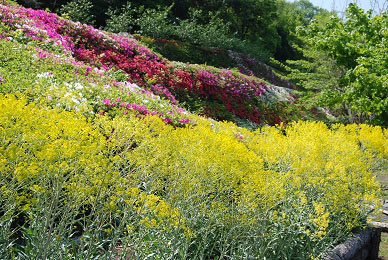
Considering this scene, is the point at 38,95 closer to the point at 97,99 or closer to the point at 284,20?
the point at 97,99

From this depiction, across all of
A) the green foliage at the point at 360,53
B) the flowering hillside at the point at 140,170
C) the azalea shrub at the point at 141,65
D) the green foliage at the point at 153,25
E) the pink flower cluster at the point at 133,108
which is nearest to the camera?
the flowering hillside at the point at 140,170

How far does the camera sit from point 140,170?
3322 millimetres

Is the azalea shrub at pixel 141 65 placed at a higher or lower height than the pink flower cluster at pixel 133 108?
lower

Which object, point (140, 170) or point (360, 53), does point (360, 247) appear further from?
point (360, 53)

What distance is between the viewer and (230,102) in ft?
46.3

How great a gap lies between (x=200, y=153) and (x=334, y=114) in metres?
17.2

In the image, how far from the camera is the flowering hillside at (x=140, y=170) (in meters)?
2.45

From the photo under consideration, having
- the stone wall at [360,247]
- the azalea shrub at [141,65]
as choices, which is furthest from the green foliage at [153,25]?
the stone wall at [360,247]

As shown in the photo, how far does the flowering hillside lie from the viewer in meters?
2.45

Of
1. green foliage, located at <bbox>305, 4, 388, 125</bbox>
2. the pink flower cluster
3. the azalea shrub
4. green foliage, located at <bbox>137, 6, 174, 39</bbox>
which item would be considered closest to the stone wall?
the pink flower cluster

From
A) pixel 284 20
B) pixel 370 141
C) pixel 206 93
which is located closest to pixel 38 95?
pixel 370 141

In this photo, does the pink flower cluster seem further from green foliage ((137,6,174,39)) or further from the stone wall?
green foliage ((137,6,174,39))

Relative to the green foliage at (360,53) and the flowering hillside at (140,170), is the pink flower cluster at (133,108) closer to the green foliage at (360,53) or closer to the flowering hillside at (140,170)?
the flowering hillside at (140,170)

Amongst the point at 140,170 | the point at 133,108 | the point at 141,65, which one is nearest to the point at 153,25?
the point at 141,65
